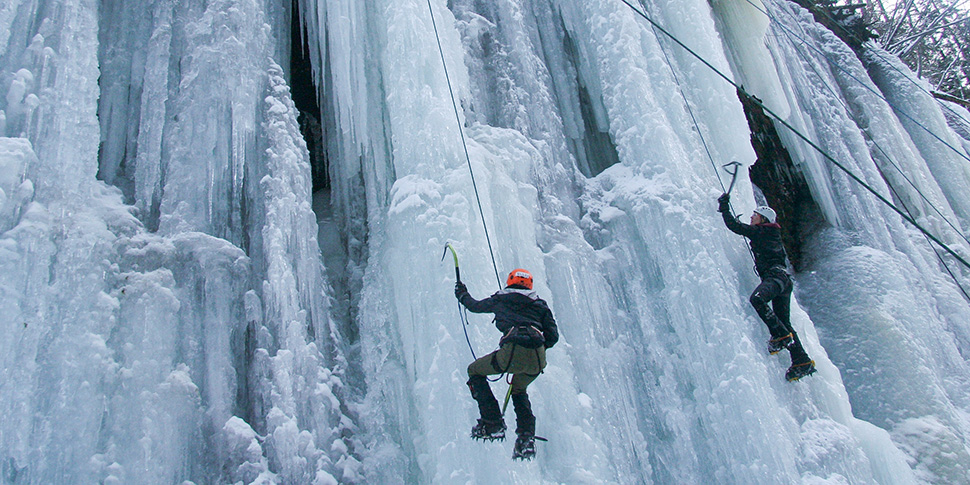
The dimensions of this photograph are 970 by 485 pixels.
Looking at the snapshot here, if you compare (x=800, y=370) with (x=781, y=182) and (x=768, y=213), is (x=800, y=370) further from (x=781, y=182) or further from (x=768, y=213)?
(x=781, y=182)

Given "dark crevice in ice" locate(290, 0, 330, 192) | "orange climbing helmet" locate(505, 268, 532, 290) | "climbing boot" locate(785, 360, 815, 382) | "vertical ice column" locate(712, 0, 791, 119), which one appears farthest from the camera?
"vertical ice column" locate(712, 0, 791, 119)

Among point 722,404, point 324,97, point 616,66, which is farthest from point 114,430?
point 616,66

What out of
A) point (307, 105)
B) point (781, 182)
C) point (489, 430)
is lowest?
point (489, 430)

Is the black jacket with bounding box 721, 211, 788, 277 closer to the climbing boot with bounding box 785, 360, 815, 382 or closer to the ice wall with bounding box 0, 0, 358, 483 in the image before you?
the climbing boot with bounding box 785, 360, 815, 382

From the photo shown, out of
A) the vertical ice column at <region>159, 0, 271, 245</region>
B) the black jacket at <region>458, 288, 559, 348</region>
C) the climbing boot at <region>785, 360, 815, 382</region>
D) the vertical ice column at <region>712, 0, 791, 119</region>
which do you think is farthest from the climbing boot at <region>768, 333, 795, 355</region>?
the vertical ice column at <region>159, 0, 271, 245</region>

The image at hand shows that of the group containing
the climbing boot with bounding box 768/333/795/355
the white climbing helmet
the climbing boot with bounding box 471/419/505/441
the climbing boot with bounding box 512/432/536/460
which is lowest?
the climbing boot with bounding box 512/432/536/460

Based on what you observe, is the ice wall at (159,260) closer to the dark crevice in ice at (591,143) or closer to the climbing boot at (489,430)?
the climbing boot at (489,430)

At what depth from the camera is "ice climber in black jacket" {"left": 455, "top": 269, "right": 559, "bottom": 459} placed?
316cm

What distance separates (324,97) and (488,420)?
3.12 metres

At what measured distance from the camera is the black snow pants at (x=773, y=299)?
13.6 ft

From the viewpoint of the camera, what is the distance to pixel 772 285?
418 cm

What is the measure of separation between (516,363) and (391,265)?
1.36 m

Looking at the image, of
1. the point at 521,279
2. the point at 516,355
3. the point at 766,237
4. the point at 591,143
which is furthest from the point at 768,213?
the point at 516,355

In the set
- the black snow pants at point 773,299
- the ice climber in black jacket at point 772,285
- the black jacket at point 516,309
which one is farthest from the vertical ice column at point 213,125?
the black snow pants at point 773,299
